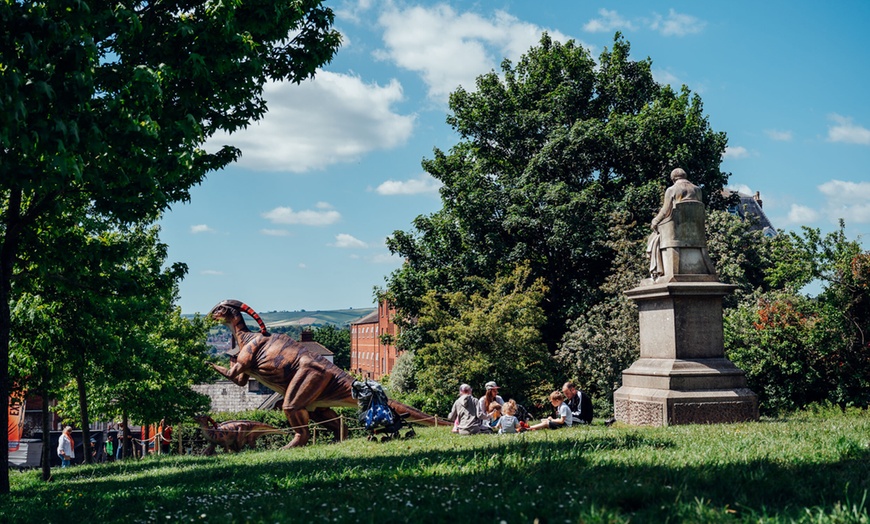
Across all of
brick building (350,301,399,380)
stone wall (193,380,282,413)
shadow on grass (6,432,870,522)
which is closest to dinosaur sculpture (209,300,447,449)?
shadow on grass (6,432,870,522)

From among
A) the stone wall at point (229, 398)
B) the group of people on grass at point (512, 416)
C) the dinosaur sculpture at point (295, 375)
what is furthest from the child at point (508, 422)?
the stone wall at point (229, 398)

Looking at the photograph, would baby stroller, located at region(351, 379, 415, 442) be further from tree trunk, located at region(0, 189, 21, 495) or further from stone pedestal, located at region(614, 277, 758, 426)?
tree trunk, located at region(0, 189, 21, 495)

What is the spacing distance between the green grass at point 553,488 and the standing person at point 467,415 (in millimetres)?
5764

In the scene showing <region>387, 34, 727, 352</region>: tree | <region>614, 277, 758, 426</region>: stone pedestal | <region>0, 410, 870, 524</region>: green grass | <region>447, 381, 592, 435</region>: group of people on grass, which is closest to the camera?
<region>0, 410, 870, 524</region>: green grass

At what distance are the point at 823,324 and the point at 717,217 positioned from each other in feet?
32.4

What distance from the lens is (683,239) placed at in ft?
43.1

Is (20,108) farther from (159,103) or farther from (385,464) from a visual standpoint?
(385,464)

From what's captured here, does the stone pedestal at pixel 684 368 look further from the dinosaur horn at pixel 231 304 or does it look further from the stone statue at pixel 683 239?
the dinosaur horn at pixel 231 304

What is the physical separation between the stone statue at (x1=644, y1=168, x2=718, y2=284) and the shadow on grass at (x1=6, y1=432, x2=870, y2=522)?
15.5 feet

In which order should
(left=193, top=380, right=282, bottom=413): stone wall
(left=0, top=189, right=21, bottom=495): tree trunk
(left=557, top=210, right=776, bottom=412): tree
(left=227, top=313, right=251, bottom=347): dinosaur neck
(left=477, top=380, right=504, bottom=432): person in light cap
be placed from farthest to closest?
(left=193, top=380, right=282, bottom=413): stone wall < (left=557, top=210, right=776, bottom=412): tree < (left=227, top=313, right=251, bottom=347): dinosaur neck < (left=477, top=380, right=504, bottom=432): person in light cap < (left=0, top=189, right=21, bottom=495): tree trunk

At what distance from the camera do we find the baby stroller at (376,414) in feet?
50.9

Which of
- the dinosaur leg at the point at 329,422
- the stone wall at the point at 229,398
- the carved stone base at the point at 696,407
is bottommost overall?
the stone wall at the point at 229,398

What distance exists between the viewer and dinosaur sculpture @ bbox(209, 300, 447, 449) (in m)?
21.7

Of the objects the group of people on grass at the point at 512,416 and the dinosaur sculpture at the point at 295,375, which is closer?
the group of people on grass at the point at 512,416
